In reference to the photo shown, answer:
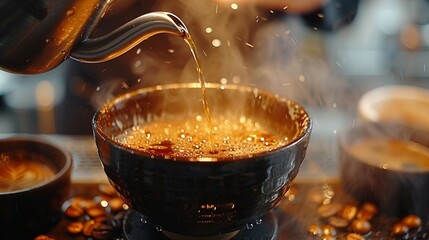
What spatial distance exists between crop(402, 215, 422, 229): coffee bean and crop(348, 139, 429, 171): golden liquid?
0.18 metres

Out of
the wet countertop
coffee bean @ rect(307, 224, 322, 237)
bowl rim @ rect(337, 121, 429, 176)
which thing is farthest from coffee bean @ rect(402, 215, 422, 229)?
coffee bean @ rect(307, 224, 322, 237)

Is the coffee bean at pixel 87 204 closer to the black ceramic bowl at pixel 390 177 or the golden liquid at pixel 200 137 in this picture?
the golden liquid at pixel 200 137

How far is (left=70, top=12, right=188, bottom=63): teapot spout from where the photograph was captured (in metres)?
1.11

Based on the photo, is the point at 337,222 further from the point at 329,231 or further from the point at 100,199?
the point at 100,199

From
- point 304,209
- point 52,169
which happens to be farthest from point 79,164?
point 304,209

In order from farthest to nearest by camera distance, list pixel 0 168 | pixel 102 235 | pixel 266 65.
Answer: pixel 266 65, pixel 0 168, pixel 102 235

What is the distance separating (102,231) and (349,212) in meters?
0.62

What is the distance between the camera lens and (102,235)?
4.09 ft

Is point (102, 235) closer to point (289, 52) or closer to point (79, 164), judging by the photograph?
point (79, 164)

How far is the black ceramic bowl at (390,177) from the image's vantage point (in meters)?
1.33

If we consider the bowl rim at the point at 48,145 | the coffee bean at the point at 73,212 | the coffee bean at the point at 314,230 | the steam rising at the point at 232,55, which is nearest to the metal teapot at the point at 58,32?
the bowl rim at the point at 48,145

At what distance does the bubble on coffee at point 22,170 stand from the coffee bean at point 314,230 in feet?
2.13

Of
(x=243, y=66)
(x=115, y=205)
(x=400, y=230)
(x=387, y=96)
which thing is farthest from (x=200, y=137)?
(x=387, y=96)

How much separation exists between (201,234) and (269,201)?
0.52 feet
